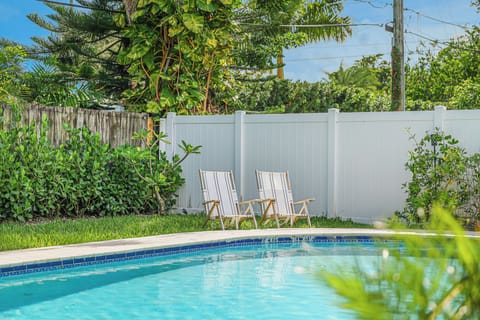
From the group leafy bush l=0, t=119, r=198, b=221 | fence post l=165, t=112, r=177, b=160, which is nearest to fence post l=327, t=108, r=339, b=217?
leafy bush l=0, t=119, r=198, b=221

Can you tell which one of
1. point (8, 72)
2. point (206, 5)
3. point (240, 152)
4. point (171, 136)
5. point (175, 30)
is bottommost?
point (240, 152)

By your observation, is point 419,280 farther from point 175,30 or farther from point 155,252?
point 175,30

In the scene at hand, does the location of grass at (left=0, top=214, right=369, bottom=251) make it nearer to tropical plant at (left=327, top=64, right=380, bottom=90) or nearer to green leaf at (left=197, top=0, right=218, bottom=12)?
green leaf at (left=197, top=0, right=218, bottom=12)

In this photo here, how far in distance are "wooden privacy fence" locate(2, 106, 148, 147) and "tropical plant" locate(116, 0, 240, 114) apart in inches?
22.3

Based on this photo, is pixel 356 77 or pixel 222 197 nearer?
pixel 222 197

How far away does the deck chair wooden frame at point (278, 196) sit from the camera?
373 inches

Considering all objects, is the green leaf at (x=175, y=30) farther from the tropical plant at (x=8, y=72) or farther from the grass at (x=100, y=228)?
the grass at (x=100, y=228)

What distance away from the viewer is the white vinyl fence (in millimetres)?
9719

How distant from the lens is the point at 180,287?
628 cm

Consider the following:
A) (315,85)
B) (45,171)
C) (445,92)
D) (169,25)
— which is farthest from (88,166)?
(445,92)

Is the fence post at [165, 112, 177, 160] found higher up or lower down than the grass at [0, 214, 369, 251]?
higher up

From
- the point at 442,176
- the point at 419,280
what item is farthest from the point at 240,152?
the point at 419,280

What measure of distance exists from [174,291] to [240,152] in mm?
5248

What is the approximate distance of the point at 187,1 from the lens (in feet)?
38.5
